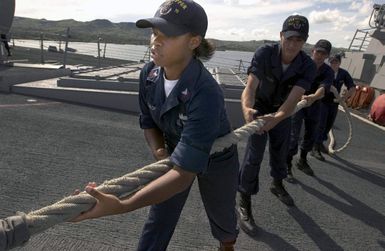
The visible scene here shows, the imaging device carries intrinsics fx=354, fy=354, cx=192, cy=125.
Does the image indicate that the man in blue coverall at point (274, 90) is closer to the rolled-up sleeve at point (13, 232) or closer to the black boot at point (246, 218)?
the black boot at point (246, 218)

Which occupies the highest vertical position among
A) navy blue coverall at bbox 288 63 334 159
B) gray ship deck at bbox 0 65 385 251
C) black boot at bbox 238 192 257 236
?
navy blue coverall at bbox 288 63 334 159

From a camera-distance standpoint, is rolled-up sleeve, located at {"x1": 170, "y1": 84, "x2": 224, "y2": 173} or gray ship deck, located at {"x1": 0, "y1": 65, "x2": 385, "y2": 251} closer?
rolled-up sleeve, located at {"x1": 170, "y1": 84, "x2": 224, "y2": 173}

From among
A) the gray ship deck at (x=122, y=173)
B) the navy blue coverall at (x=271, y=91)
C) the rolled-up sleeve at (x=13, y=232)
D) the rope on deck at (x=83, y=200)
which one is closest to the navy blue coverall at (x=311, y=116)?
the gray ship deck at (x=122, y=173)

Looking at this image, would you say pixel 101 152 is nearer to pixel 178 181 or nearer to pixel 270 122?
pixel 270 122

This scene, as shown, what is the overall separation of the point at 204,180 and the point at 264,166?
11.4 feet

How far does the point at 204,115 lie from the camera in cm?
170

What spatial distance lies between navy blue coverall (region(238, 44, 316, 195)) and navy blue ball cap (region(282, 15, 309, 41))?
0.78ft

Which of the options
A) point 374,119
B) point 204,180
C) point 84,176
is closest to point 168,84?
point 204,180

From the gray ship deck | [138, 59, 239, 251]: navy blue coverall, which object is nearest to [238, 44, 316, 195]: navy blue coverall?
the gray ship deck

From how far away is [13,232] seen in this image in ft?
4.23

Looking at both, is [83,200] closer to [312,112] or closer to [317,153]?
[312,112]

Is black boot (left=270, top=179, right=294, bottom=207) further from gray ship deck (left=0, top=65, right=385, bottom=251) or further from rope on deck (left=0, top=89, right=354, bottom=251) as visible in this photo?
rope on deck (left=0, top=89, right=354, bottom=251)

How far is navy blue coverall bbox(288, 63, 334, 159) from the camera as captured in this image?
5328 millimetres

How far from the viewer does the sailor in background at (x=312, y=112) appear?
5145 mm
